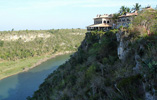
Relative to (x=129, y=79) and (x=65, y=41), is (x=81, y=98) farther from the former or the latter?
(x=65, y=41)

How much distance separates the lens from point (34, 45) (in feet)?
247

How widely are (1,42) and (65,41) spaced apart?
35.7 m

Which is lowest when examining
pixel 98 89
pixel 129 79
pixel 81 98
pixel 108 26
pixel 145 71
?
pixel 81 98

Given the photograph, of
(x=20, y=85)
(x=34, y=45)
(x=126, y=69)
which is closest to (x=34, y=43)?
(x=34, y=45)

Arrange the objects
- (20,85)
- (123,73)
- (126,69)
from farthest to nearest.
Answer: (20,85)
(126,69)
(123,73)

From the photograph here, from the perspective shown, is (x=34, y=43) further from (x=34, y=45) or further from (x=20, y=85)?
(x=20, y=85)

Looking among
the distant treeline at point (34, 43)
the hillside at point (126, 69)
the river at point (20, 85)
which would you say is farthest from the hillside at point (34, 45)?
the hillside at point (126, 69)

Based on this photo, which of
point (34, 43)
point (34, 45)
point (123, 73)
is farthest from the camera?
point (34, 43)

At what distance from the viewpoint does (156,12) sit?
1253 cm

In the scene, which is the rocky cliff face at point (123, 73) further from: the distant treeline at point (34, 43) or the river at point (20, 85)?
the distant treeline at point (34, 43)

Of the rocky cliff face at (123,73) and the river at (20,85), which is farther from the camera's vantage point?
the river at (20,85)

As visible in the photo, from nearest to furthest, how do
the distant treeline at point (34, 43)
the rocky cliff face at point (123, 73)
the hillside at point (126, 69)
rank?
1. the rocky cliff face at point (123, 73)
2. the hillside at point (126, 69)
3. the distant treeline at point (34, 43)

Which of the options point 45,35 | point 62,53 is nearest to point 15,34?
point 45,35

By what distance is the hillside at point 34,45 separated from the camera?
58.9 meters
